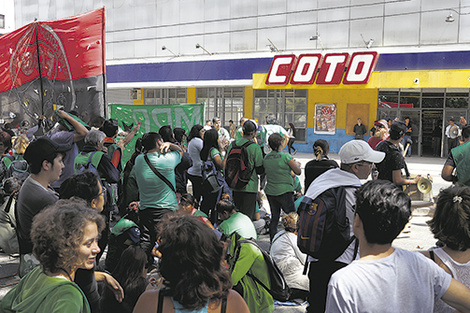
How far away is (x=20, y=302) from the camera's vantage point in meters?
2.25

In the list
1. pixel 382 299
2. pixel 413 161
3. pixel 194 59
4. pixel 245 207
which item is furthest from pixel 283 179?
pixel 194 59

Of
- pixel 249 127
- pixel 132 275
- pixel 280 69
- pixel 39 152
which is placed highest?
pixel 280 69

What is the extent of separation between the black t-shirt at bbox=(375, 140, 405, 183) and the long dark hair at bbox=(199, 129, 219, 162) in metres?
2.53

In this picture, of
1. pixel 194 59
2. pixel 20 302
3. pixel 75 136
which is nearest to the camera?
pixel 20 302

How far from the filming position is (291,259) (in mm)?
5227

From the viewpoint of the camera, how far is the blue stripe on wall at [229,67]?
20.2 metres

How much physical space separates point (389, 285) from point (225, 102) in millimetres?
25352

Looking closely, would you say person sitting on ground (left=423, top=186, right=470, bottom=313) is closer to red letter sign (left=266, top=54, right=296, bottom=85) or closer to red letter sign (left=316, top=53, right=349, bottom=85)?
red letter sign (left=316, top=53, right=349, bottom=85)

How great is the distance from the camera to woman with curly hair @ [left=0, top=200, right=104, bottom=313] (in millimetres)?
2209

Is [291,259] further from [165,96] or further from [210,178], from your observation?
[165,96]

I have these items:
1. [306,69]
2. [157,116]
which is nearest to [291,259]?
[157,116]

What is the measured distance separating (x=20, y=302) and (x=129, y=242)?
3.22 metres

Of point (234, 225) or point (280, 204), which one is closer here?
point (234, 225)

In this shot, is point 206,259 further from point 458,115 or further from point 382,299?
point 458,115
